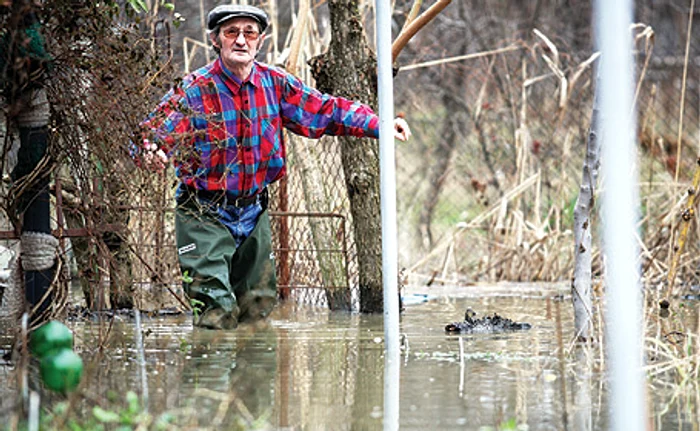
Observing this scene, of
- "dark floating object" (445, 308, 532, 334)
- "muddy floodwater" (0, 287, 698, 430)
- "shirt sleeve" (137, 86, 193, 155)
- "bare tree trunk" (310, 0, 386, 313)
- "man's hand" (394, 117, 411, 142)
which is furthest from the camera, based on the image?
"bare tree trunk" (310, 0, 386, 313)

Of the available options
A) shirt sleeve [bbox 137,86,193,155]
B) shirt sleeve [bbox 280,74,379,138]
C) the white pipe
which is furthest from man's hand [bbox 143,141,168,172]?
shirt sleeve [bbox 280,74,379,138]

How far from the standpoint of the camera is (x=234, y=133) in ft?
18.4

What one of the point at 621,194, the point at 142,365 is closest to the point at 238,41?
the point at 142,365

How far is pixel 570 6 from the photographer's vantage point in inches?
504

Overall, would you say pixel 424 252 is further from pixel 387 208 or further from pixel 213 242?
pixel 387 208

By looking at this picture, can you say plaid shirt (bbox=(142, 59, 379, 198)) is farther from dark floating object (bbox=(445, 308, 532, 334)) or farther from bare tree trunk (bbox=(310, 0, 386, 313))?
dark floating object (bbox=(445, 308, 532, 334))

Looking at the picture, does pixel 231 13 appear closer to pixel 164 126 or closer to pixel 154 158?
pixel 164 126

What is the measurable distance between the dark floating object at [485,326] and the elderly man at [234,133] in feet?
2.97

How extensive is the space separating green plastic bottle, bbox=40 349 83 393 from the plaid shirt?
1941mm

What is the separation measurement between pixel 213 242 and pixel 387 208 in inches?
49.9

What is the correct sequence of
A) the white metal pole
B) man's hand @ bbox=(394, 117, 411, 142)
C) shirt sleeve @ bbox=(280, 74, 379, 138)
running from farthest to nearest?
shirt sleeve @ bbox=(280, 74, 379, 138) < man's hand @ bbox=(394, 117, 411, 142) < the white metal pole

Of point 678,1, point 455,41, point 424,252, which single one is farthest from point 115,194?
point 678,1

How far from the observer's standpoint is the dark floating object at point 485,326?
5445 mm

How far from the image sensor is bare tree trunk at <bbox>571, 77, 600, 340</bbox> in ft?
14.8
